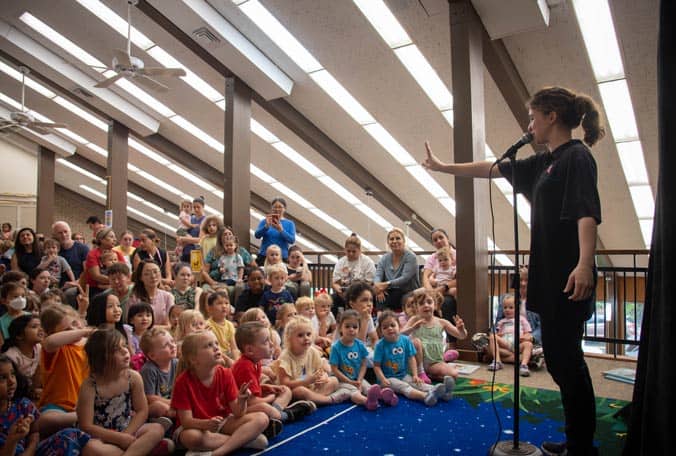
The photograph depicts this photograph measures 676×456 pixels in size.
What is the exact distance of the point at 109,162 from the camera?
10.6 metres

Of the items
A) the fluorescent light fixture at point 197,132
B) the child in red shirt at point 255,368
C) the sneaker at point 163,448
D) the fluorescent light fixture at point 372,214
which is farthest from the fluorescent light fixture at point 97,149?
the sneaker at point 163,448

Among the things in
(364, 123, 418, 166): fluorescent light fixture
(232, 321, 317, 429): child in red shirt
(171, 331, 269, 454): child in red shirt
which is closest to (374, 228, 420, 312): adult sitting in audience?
(232, 321, 317, 429): child in red shirt

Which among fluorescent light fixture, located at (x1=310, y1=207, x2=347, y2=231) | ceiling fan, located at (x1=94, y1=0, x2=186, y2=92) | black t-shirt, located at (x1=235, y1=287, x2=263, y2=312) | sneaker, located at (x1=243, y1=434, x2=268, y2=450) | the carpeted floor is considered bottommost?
the carpeted floor

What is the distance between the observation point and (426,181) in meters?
9.57

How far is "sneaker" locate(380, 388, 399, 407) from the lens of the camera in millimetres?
2910

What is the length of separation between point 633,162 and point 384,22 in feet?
14.7

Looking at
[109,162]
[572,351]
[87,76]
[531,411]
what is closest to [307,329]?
[531,411]

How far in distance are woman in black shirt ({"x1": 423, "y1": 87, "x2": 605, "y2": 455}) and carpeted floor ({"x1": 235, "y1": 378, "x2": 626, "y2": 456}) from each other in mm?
608

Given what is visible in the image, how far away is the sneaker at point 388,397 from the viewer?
291 cm

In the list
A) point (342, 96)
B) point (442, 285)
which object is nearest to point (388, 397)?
point (442, 285)

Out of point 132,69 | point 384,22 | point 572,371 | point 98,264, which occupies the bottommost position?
point 572,371

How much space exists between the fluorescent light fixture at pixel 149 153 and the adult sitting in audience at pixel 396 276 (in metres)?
9.25

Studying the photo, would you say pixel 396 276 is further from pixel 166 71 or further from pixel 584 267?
pixel 166 71

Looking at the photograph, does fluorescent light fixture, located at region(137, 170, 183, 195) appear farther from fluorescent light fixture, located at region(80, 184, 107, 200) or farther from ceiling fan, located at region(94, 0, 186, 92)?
ceiling fan, located at region(94, 0, 186, 92)
